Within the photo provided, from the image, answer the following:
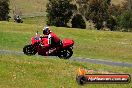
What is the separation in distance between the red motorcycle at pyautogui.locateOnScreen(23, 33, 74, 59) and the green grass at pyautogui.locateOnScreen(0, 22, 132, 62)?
8.05 m

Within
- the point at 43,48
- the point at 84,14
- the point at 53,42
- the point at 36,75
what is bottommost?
the point at 84,14

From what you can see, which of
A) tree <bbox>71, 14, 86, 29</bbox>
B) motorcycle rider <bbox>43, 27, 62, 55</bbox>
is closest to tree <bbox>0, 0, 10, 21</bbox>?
tree <bbox>71, 14, 86, 29</bbox>

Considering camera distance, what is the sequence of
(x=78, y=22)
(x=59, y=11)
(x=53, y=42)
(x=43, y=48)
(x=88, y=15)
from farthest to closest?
(x=88, y=15) → (x=59, y=11) → (x=78, y=22) → (x=43, y=48) → (x=53, y=42)

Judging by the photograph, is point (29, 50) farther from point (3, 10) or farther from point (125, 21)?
point (125, 21)

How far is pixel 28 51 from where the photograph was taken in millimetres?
27375

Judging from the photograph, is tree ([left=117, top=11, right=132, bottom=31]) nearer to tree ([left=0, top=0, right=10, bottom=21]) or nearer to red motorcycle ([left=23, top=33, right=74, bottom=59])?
tree ([left=0, top=0, right=10, bottom=21])

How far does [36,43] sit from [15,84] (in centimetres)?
1033

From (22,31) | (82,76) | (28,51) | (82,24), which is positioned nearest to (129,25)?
(82,24)

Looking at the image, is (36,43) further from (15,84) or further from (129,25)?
(129,25)

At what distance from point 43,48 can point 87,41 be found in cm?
1969

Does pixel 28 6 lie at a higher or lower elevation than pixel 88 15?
lower

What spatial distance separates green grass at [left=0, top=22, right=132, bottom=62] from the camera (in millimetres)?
39750

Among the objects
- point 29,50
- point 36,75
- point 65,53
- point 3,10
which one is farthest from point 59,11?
point 36,75

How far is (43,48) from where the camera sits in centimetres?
2723
